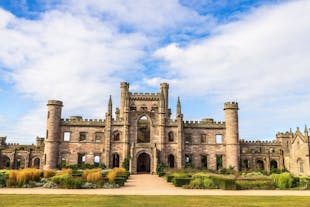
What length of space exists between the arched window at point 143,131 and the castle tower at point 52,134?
43.1ft

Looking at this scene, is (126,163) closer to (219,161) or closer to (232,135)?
(219,161)

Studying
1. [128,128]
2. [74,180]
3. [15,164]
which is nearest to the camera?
[74,180]

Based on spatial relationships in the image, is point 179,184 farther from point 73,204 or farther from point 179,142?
point 179,142

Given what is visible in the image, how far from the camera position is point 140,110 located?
51.7 metres

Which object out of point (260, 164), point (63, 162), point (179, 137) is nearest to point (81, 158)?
point (63, 162)

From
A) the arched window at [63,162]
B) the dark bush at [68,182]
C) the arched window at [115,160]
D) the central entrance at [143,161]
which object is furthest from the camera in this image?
the central entrance at [143,161]

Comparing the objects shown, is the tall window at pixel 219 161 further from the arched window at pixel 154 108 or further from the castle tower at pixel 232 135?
the arched window at pixel 154 108

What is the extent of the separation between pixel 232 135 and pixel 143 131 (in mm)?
15641

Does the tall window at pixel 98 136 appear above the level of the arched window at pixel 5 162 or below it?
above

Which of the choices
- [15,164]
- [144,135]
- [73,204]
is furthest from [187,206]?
[15,164]

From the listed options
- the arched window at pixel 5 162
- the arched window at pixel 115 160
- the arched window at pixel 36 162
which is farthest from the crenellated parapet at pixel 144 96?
the arched window at pixel 5 162

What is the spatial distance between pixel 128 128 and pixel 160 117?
17.4ft

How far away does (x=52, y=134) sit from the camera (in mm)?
49062

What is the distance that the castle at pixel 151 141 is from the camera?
48.8 metres
